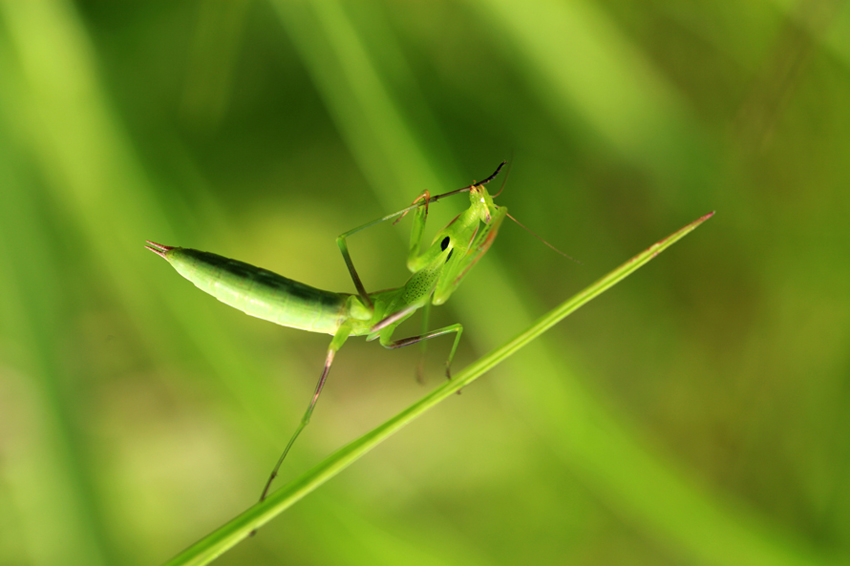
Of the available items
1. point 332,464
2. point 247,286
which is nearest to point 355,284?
point 247,286

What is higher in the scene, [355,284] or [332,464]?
[355,284]

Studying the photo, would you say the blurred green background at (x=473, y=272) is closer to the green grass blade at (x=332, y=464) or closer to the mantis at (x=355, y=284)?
the mantis at (x=355, y=284)

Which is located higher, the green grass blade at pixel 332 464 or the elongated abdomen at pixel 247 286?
the elongated abdomen at pixel 247 286

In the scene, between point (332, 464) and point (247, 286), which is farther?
point (247, 286)

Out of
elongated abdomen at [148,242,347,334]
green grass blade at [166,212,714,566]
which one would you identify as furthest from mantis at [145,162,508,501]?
green grass blade at [166,212,714,566]

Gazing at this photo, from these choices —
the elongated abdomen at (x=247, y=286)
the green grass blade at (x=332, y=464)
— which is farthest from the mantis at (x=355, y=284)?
the green grass blade at (x=332, y=464)

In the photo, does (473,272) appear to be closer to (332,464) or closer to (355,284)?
(355,284)

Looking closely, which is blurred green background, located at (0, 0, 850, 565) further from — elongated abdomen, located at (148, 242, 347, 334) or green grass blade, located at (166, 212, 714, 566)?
green grass blade, located at (166, 212, 714, 566)
